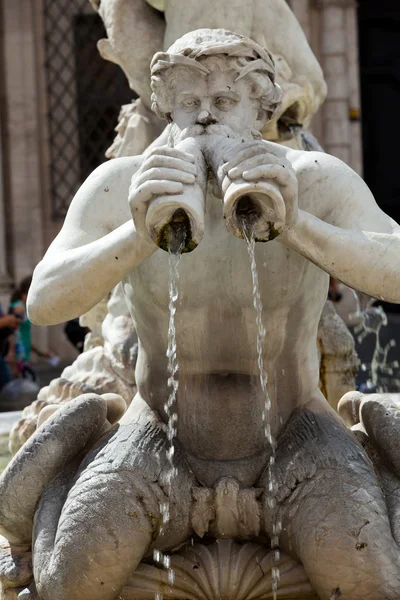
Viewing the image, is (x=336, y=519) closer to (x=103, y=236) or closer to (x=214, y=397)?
(x=214, y=397)

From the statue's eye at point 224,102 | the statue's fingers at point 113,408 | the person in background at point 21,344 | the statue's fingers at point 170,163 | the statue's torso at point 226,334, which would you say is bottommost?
the person in background at point 21,344

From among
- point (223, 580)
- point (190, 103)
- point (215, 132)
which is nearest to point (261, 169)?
point (215, 132)

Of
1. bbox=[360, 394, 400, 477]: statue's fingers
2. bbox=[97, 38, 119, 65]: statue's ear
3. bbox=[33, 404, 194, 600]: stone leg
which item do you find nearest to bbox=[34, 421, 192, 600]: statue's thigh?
bbox=[33, 404, 194, 600]: stone leg

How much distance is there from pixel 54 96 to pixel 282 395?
38.8 feet

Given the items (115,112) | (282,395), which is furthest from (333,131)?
(282,395)

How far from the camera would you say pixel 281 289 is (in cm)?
296

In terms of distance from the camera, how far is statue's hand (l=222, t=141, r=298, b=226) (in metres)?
2.54

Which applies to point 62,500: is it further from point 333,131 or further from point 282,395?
point 333,131

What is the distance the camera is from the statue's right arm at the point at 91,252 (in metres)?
2.78

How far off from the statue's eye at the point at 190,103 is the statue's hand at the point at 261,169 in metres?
0.31

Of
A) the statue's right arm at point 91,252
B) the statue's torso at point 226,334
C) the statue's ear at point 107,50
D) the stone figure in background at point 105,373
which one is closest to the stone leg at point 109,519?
the statue's torso at point 226,334

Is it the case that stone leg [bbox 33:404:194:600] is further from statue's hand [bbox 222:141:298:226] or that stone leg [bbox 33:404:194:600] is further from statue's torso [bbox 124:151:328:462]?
statue's hand [bbox 222:141:298:226]

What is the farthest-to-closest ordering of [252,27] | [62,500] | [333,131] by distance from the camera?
[333,131]
[252,27]
[62,500]

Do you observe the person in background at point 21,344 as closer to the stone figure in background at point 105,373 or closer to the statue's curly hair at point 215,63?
the stone figure in background at point 105,373
